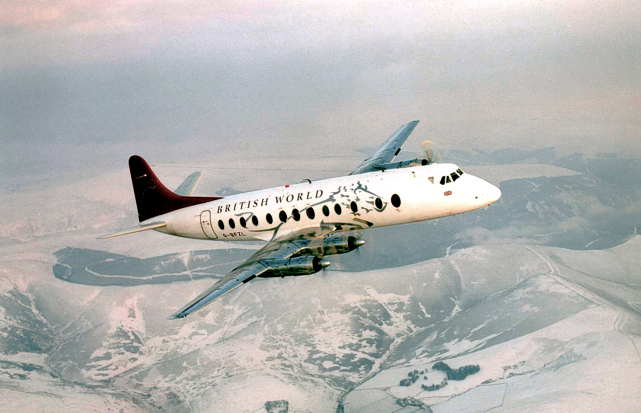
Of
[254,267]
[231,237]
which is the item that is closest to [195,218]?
[231,237]

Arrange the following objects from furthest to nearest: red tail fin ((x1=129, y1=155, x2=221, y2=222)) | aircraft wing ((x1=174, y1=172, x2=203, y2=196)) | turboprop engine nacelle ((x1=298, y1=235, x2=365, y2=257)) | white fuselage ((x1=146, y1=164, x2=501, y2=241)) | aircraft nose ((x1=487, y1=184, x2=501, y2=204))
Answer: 1. aircraft wing ((x1=174, y1=172, x2=203, y2=196))
2. red tail fin ((x1=129, y1=155, x2=221, y2=222))
3. white fuselage ((x1=146, y1=164, x2=501, y2=241))
4. aircraft nose ((x1=487, y1=184, x2=501, y2=204))
5. turboprop engine nacelle ((x1=298, y1=235, x2=365, y2=257))

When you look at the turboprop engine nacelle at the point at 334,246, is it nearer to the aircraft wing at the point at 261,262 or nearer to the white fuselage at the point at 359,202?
the aircraft wing at the point at 261,262

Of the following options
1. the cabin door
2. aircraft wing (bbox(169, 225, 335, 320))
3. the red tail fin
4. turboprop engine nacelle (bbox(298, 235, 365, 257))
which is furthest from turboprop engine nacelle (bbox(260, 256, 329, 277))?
the red tail fin

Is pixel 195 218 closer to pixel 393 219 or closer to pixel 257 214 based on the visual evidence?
pixel 257 214

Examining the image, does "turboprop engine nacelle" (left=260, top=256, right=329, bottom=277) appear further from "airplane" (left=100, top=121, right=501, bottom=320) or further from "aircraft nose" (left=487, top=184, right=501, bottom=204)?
"aircraft nose" (left=487, top=184, right=501, bottom=204)

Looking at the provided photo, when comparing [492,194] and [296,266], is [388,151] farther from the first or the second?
[296,266]

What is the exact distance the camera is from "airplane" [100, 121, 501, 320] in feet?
128

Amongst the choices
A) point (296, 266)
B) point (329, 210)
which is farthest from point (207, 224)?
point (296, 266)

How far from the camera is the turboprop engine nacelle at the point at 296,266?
37.8m

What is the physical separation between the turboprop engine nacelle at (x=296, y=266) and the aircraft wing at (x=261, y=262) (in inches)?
12.7

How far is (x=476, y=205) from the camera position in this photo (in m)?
41.0

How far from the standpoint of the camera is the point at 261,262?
3884 centimetres

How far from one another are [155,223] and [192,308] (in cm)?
2159

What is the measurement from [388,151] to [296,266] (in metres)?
22.5
